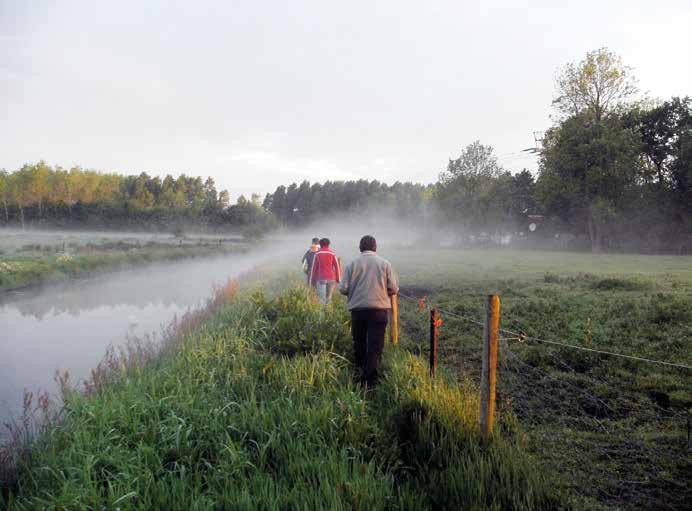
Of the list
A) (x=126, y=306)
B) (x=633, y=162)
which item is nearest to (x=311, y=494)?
(x=126, y=306)

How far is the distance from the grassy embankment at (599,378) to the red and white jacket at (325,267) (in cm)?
200

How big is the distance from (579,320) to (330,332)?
528 cm

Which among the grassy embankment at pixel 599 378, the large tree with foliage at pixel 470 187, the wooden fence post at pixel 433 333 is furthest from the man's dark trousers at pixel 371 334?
the large tree with foliage at pixel 470 187

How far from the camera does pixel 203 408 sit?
523 cm

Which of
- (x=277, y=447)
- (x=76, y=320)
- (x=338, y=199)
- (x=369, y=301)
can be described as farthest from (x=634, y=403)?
(x=338, y=199)

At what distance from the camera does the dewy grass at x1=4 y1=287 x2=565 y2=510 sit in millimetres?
3604

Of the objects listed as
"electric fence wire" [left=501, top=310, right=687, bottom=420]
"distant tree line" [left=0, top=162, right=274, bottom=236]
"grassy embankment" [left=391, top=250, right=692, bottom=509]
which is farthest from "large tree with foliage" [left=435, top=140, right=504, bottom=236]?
"electric fence wire" [left=501, top=310, right=687, bottom=420]

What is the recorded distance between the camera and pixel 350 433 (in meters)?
4.59

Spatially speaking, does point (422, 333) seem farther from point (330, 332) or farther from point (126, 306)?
point (126, 306)

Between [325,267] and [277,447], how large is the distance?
22.7ft

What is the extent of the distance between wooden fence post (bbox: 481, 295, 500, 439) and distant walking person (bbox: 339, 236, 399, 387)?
197 cm

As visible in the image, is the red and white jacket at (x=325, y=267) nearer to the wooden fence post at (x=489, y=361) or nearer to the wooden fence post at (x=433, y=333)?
the wooden fence post at (x=433, y=333)

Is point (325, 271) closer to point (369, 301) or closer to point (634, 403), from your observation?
point (369, 301)

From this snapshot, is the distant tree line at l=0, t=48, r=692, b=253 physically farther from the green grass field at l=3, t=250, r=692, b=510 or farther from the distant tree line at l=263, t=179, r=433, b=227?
the green grass field at l=3, t=250, r=692, b=510
